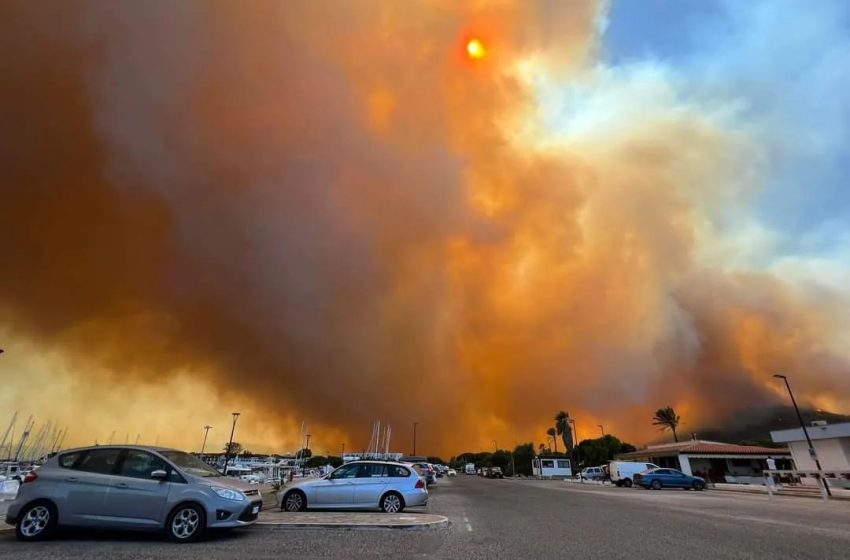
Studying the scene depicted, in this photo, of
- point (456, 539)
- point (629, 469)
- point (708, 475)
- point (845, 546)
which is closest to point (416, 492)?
point (456, 539)

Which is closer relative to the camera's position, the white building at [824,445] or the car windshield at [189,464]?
the car windshield at [189,464]

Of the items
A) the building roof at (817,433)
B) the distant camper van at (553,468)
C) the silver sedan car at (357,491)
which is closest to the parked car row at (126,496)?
the silver sedan car at (357,491)

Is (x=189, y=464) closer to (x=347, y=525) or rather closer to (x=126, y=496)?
(x=126, y=496)

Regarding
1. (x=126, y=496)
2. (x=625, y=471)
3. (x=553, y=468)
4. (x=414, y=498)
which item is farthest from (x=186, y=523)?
(x=553, y=468)

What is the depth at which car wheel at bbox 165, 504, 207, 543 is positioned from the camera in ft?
28.6

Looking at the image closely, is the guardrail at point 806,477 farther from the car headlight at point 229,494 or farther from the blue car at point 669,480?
the car headlight at point 229,494

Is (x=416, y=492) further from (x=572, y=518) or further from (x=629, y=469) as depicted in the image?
(x=629, y=469)

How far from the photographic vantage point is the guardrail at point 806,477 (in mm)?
23469

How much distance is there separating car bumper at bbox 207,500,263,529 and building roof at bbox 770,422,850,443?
1739 inches

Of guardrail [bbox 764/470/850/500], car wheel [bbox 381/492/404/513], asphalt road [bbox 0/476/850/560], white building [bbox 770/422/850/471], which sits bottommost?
asphalt road [bbox 0/476/850/560]

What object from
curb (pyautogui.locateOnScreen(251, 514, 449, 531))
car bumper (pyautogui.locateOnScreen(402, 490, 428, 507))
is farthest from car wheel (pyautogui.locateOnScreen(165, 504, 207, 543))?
car bumper (pyautogui.locateOnScreen(402, 490, 428, 507))

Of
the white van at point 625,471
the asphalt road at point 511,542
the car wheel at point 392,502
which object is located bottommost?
the asphalt road at point 511,542

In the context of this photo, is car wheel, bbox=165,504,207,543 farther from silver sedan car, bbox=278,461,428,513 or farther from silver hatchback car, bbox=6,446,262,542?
silver sedan car, bbox=278,461,428,513

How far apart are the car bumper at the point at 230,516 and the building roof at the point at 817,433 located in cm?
4416
